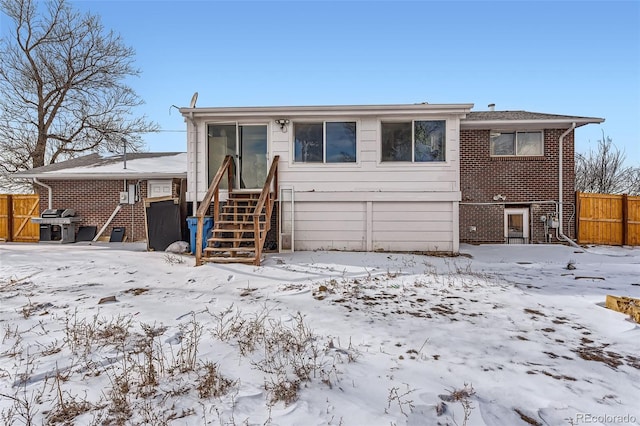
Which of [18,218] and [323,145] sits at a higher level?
[323,145]

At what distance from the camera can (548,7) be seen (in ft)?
28.4

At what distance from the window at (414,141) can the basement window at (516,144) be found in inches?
153

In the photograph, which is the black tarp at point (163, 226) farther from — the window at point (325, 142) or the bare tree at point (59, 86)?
the bare tree at point (59, 86)

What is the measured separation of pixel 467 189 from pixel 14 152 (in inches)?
899

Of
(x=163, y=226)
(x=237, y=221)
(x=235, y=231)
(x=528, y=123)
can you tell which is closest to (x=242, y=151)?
(x=237, y=221)

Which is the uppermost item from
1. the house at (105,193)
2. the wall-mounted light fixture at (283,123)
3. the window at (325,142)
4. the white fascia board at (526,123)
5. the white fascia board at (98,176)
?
the white fascia board at (526,123)

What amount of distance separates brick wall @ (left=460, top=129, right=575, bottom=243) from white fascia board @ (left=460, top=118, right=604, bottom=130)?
0.26m

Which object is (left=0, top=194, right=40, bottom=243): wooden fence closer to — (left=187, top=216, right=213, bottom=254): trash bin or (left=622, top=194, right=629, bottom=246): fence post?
(left=187, top=216, right=213, bottom=254): trash bin

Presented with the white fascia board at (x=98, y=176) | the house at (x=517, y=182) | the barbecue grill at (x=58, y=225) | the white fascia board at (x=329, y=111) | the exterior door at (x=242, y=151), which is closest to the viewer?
the white fascia board at (x=329, y=111)

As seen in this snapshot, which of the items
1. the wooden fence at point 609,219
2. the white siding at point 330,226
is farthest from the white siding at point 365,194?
the wooden fence at point 609,219

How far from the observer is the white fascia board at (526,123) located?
9906 mm

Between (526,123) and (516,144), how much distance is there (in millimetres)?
759

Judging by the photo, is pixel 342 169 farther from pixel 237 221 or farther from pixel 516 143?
pixel 516 143

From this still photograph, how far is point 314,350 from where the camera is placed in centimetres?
262
